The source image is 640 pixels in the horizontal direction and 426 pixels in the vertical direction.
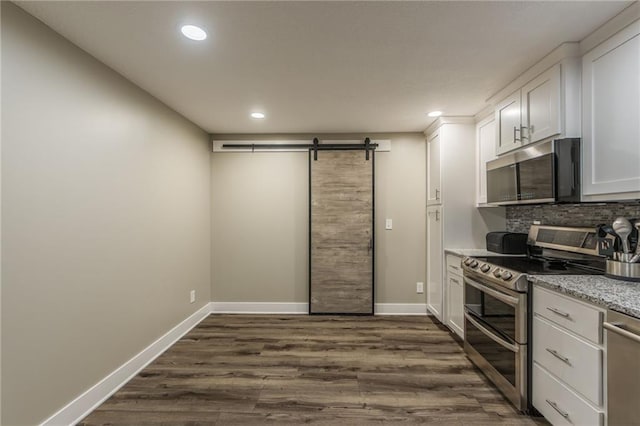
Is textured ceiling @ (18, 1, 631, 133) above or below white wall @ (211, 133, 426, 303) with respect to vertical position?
above

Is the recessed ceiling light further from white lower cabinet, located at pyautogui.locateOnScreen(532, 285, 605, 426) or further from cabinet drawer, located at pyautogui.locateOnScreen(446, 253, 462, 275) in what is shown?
cabinet drawer, located at pyautogui.locateOnScreen(446, 253, 462, 275)

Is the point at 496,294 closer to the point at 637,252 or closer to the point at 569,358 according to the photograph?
the point at 569,358

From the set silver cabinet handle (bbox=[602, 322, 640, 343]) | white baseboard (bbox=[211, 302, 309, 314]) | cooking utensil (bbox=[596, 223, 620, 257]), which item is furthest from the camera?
white baseboard (bbox=[211, 302, 309, 314])

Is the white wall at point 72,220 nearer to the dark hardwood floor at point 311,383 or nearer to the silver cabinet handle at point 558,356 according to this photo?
the dark hardwood floor at point 311,383

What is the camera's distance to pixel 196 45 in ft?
6.11

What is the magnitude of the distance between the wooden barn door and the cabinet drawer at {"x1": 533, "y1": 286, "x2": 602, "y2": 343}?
6.91 feet

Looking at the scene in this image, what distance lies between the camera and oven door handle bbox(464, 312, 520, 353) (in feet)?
6.46

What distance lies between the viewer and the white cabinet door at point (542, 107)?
1.97 meters

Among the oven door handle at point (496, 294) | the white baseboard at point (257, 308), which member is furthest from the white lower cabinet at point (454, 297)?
the white baseboard at point (257, 308)

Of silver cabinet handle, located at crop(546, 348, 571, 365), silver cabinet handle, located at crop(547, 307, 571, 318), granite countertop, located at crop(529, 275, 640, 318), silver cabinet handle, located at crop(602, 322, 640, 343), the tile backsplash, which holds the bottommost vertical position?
silver cabinet handle, located at crop(546, 348, 571, 365)

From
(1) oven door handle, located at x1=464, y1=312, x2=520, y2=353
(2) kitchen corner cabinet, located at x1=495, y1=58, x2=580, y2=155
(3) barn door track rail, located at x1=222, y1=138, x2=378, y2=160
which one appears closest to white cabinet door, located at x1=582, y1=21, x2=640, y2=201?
(2) kitchen corner cabinet, located at x1=495, y1=58, x2=580, y2=155

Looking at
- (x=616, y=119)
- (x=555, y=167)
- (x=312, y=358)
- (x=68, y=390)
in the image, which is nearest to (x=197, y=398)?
(x=68, y=390)

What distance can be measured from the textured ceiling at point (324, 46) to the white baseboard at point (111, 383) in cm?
222

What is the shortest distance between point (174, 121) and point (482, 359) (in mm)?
3539
